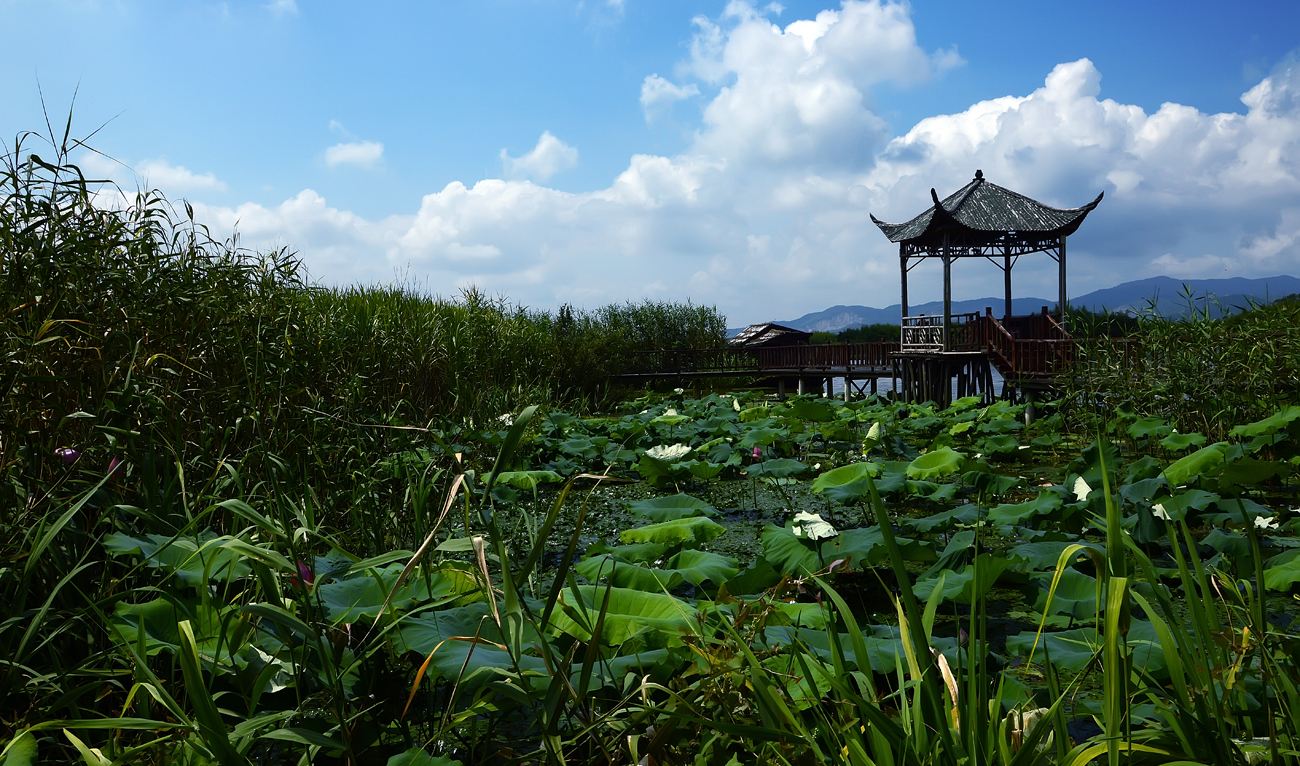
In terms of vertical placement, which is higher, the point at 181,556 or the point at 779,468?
the point at 181,556

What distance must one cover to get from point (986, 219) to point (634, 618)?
15431 mm

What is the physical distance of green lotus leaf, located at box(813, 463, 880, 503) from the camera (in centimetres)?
396

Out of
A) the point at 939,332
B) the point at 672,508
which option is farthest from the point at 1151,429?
the point at 939,332

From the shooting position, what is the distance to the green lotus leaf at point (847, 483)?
3963 mm

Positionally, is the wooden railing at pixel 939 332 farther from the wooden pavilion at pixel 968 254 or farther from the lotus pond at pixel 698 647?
the lotus pond at pixel 698 647

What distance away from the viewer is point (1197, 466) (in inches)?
167

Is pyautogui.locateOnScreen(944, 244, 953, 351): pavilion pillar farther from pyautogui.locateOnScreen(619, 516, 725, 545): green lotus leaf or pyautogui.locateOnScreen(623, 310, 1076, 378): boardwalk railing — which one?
pyautogui.locateOnScreen(619, 516, 725, 545): green lotus leaf

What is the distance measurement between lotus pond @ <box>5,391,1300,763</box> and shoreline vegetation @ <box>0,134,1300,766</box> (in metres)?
0.01

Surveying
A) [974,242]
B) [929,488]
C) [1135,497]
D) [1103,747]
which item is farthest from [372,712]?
[974,242]

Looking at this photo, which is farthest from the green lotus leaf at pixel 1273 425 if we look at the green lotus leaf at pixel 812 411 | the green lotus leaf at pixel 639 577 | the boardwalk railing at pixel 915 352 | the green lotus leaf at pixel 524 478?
the boardwalk railing at pixel 915 352

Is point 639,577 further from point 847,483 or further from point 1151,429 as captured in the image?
point 1151,429

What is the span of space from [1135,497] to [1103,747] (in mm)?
2862

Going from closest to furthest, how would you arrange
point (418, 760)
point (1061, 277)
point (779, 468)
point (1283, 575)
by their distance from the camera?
point (418, 760) < point (1283, 575) < point (779, 468) < point (1061, 277)

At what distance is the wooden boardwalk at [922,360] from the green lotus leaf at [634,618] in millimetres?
8435
